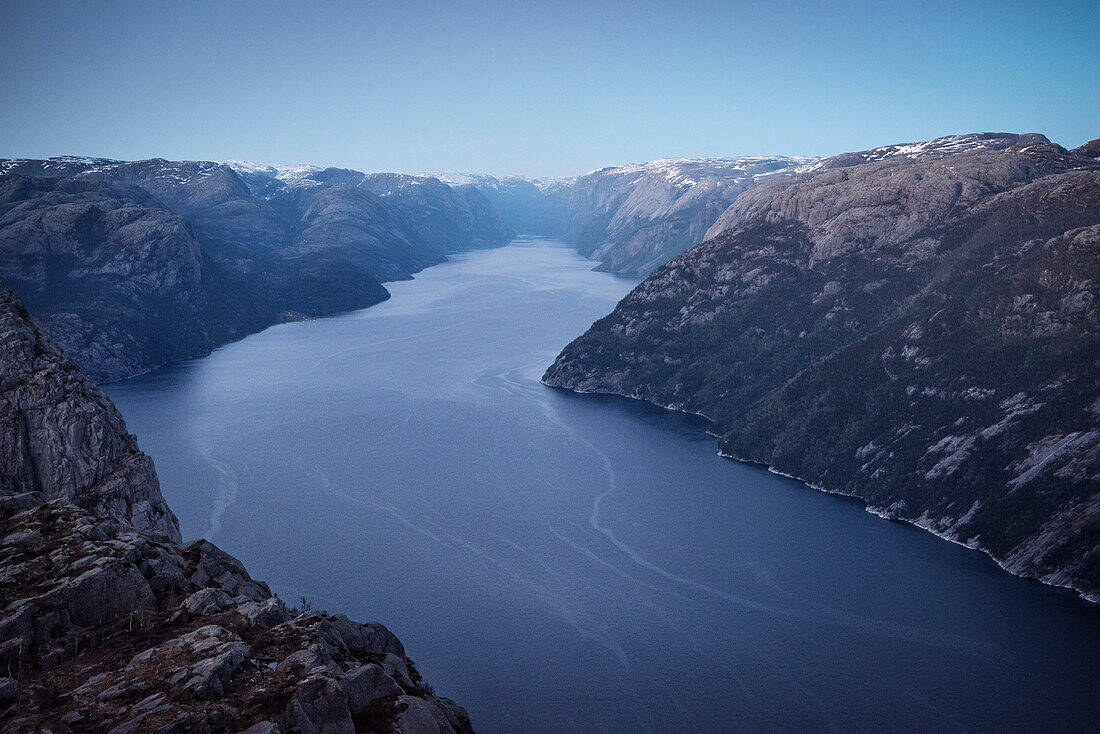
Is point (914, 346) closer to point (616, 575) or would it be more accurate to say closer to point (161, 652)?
point (616, 575)

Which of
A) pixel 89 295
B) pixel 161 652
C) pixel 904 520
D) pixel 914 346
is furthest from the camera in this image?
pixel 89 295

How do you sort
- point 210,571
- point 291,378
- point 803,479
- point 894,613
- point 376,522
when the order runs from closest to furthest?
point 210,571 → point 894,613 → point 376,522 → point 803,479 → point 291,378

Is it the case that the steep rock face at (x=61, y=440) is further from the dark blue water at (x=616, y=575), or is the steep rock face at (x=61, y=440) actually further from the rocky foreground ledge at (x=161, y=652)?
the dark blue water at (x=616, y=575)

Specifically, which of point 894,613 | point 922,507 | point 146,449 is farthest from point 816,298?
point 146,449

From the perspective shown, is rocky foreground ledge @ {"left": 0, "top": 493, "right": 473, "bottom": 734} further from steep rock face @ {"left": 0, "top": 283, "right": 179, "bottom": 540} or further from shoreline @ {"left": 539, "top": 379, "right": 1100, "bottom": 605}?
shoreline @ {"left": 539, "top": 379, "right": 1100, "bottom": 605}

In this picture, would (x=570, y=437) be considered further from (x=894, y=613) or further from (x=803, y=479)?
(x=894, y=613)

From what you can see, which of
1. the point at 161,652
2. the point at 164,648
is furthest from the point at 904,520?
the point at 161,652
